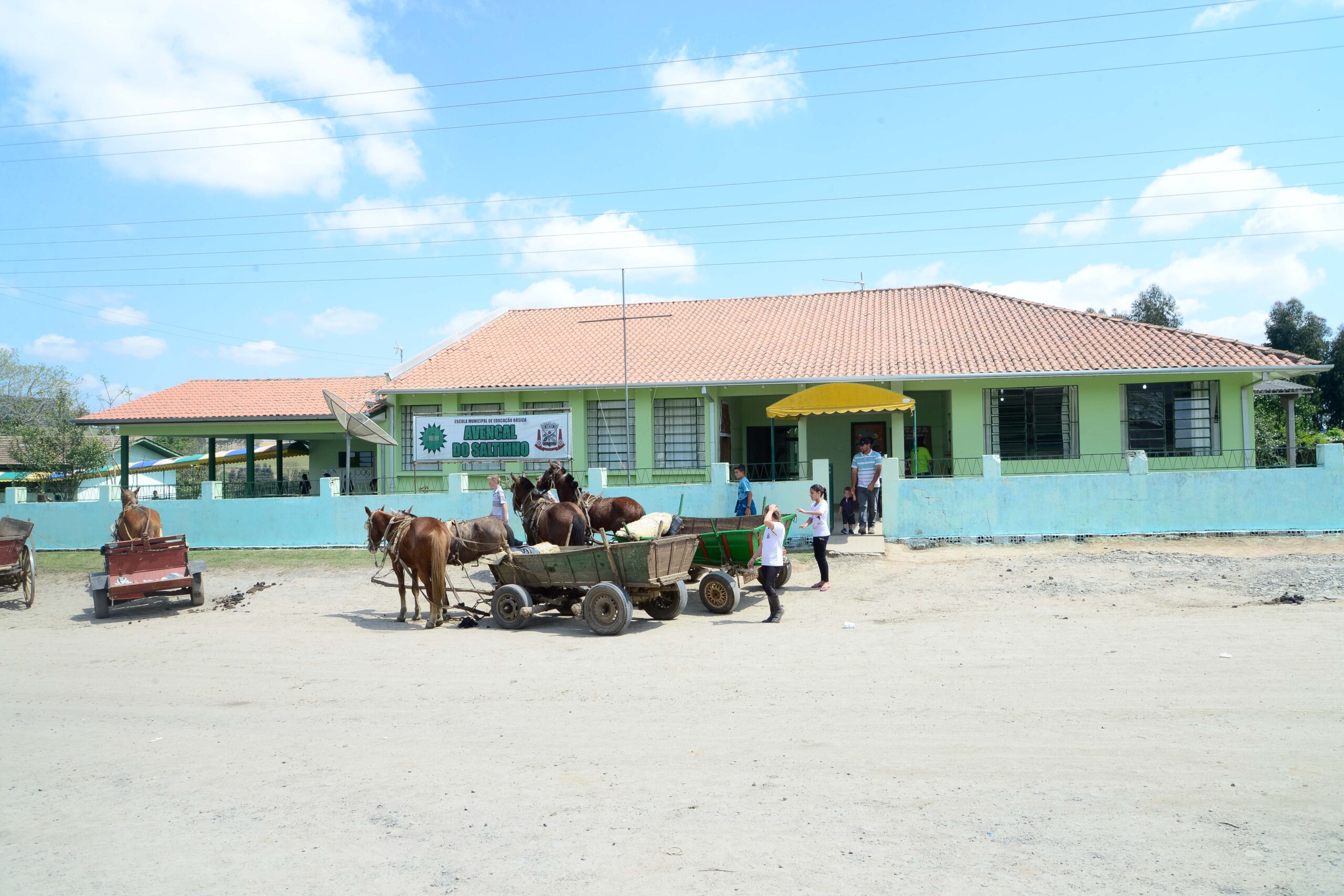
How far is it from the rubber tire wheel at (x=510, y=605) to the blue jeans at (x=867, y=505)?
7.21 metres

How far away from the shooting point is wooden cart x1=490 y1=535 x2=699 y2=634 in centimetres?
959

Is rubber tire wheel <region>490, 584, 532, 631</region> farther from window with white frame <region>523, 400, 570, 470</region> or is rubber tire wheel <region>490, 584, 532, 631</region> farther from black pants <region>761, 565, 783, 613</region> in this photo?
window with white frame <region>523, 400, 570, 470</region>

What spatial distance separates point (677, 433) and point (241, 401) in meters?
13.8

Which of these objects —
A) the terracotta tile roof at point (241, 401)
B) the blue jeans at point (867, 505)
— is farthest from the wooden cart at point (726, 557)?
the terracotta tile roof at point (241, 401)

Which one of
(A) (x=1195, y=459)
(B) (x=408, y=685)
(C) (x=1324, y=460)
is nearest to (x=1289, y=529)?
(C) (x=1324, y=460)

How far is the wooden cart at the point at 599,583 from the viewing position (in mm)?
9586

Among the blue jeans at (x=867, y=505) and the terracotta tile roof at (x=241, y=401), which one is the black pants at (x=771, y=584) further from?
the terracotta tile roof at (x=241, y=401)

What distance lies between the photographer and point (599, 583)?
988cm

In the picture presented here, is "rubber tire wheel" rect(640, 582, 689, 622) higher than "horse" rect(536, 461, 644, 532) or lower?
lower

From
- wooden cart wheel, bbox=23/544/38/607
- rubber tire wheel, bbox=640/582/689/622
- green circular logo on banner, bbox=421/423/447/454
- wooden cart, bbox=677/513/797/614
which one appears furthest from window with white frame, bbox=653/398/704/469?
wooden cart wheel, bbox=23/544/38/607

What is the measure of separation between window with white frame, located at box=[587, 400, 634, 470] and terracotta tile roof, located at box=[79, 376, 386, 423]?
6.05 metres

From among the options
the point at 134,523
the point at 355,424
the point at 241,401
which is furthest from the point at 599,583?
the point at 241,401

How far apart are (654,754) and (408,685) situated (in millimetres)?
3050

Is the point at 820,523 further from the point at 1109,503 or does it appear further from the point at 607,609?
the point at 1109,503
